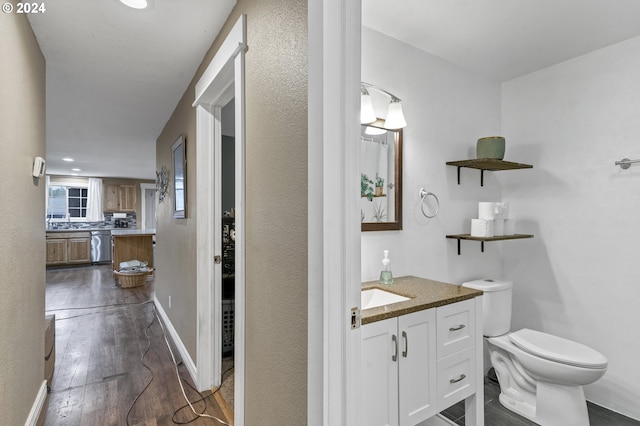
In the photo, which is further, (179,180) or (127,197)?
(127,197)

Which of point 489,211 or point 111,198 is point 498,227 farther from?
point 111,198

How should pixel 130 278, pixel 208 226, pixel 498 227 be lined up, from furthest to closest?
pixel 130 278
pixel 498 227
pixel 208 226

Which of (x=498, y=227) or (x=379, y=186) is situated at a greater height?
(x=379, y=186)

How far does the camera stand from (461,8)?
1759 millimetres

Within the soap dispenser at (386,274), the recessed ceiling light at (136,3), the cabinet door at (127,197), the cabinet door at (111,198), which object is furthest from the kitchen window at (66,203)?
the soap dispenser at (386,274)

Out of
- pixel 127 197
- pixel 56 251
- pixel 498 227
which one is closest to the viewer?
pixel 498 227

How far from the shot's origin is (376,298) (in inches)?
71.3

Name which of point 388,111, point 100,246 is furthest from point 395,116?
point 100,246

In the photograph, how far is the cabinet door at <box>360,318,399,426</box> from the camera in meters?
1.34

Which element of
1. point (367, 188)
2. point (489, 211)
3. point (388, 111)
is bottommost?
point (489, 211)

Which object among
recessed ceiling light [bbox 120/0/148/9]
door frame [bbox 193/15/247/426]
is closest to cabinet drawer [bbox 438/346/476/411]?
door frame [bbox 193/15/247/426]

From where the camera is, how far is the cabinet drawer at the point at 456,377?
1616 mm

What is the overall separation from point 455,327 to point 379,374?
1.82ft

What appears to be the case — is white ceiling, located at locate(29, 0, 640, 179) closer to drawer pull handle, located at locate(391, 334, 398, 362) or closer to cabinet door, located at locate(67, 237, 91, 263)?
drawer pull handle, located at locate(391, 334, 398, 362)
